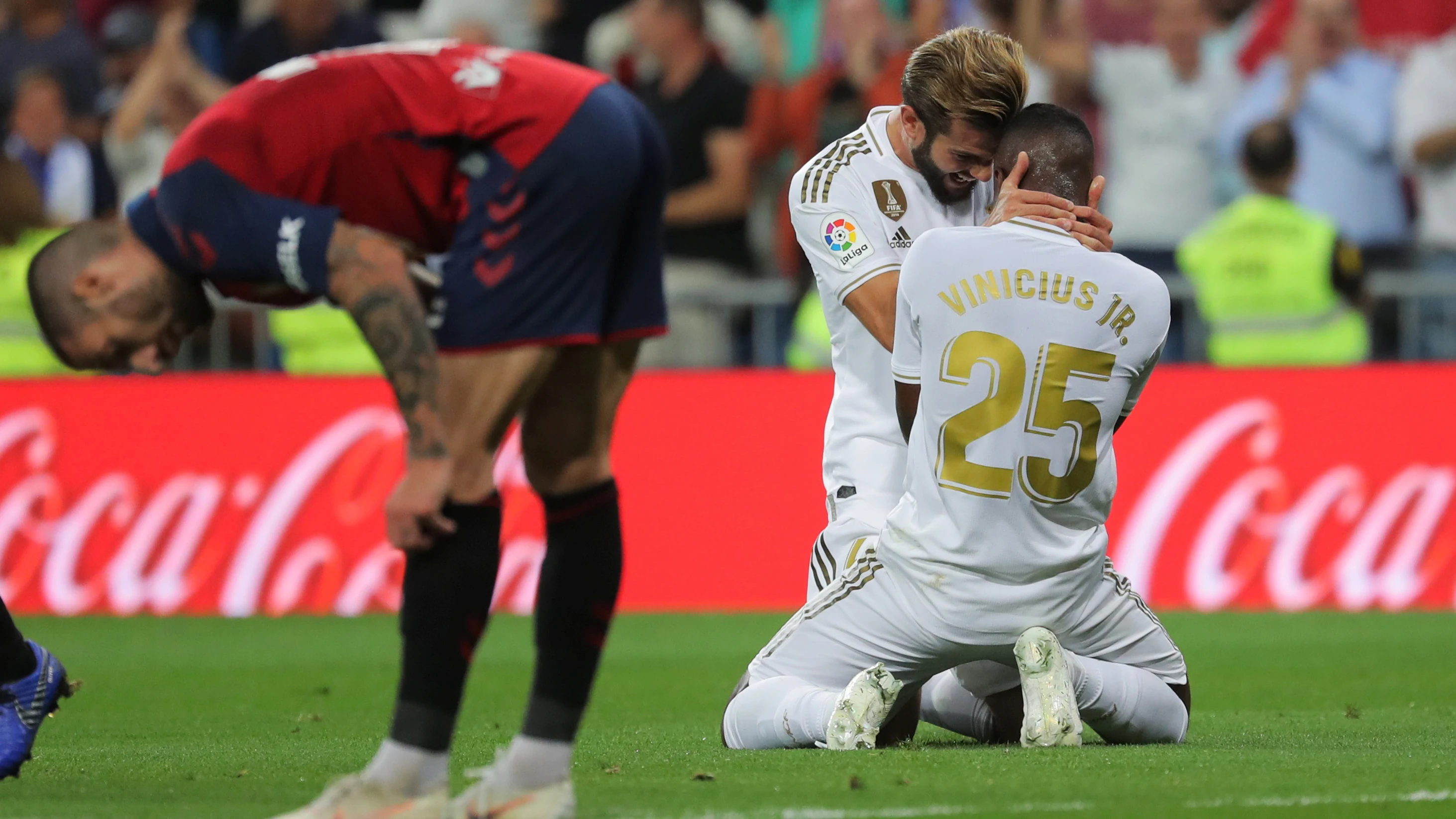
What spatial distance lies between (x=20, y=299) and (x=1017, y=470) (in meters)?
9.01

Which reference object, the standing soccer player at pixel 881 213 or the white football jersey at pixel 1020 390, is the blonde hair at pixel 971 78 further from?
the white football jersey at pixel 1020 390

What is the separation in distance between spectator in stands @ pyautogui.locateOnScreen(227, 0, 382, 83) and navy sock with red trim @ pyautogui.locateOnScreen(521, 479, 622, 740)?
31.7 feet

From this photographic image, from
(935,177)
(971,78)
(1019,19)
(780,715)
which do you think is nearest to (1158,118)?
(1019,19)

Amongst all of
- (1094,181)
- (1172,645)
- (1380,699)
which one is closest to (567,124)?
(1094,181)

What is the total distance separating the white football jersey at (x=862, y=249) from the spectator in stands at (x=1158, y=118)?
6.88 m

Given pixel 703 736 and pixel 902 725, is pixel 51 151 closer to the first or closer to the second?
pixel 703 736

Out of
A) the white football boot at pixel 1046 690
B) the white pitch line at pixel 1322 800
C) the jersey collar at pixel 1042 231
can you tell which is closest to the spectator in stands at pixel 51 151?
the jersey collar at pixel 1042 231

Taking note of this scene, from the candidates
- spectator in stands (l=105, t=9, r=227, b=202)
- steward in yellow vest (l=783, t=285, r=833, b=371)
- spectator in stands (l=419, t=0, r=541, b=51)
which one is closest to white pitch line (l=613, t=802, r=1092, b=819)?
steward in yellow vest (l=783, t=285, r=833, b=371)

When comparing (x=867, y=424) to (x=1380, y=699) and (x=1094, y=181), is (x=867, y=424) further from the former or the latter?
(x=1380, y=699)

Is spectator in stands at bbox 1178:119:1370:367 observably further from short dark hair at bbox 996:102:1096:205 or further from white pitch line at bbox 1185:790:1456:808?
white pitch line at bbox 1185:790:1456:808

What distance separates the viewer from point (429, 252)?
4391mm

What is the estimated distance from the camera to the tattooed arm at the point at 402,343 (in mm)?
3963

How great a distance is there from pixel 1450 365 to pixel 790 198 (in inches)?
234

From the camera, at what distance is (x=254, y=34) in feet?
46.7
